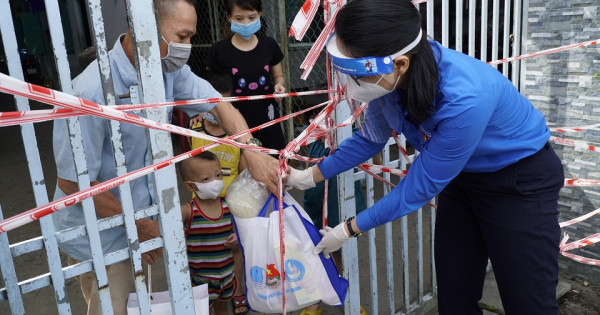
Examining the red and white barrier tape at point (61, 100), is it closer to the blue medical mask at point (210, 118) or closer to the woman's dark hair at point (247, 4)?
the blue medical mask at point (210, 118)

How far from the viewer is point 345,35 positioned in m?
1.49

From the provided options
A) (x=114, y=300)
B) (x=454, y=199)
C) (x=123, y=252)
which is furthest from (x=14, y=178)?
(x=454, y=199)

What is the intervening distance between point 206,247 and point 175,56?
1.16m

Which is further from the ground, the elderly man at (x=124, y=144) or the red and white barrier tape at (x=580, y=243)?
the elderly man at (x=124, y=144)

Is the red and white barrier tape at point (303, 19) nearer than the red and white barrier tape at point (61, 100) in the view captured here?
No

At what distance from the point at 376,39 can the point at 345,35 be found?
0.10 metres

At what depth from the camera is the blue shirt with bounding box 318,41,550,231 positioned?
4.97ft

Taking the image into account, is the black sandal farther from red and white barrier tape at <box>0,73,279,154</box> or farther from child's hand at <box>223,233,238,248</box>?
red and white barrier tape at <box>0,73,279,154</box>

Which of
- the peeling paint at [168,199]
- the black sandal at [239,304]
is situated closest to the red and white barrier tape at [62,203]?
the peeling paint at [168,199]

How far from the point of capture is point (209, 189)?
2.43 m

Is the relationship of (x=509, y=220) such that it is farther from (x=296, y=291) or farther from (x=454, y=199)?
(x=296, y=291)

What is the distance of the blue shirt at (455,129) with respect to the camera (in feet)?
4.97

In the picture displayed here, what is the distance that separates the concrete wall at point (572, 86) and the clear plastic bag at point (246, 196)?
2.11 m

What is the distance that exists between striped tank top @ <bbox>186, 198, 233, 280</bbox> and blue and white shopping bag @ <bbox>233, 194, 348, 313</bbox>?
636 millimetres
